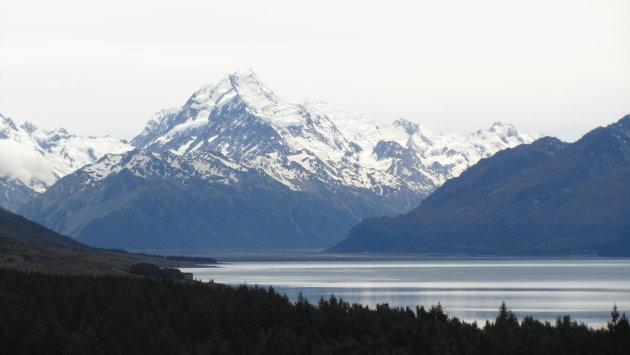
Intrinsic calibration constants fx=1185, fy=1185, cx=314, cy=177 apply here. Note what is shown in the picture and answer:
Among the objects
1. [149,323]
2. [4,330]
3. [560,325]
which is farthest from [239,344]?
[560,325]

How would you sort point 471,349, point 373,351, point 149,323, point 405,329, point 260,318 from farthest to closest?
point 260,318 → point 149,323 → point 405,329 → point 373,351 → point 471,349

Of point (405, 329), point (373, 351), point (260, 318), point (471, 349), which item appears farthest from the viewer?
point (260, 318)

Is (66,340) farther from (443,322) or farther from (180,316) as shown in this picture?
(443,322)

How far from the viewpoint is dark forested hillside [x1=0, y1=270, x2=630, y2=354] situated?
13325 centimetres

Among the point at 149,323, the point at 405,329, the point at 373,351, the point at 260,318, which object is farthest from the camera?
the point at 260,318

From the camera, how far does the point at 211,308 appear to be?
17000cm

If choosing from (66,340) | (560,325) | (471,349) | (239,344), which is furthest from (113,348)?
(560,325)

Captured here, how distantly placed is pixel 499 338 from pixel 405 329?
19115 millimetres

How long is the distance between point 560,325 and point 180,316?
176 ft

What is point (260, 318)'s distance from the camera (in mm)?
171125

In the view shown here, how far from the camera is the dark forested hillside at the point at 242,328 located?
437 ft

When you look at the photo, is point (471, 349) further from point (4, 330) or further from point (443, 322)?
point (4, 330)

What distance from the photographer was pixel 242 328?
164 meters

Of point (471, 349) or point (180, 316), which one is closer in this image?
point (471, 349)
